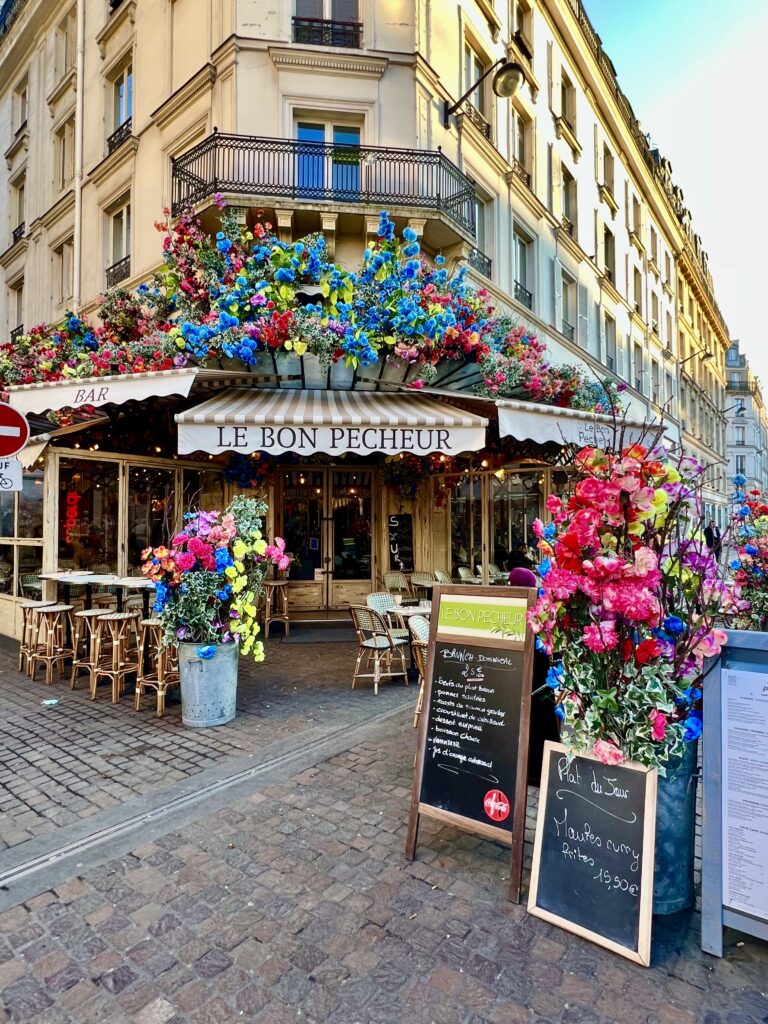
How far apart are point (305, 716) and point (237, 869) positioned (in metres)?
2.48

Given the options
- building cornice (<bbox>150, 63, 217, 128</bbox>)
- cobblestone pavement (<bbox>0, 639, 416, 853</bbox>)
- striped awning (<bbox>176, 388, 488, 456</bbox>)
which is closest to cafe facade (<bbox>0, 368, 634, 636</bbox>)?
striped awning (<bbox>176, 388, 488, 456</bbox>)

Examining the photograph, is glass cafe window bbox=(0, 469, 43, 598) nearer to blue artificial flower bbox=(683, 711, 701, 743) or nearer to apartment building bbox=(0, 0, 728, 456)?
apartment building bbox=(0, 0, 728, 456)

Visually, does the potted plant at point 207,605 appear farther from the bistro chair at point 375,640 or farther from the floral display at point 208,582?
the bistro chair at point 375,640

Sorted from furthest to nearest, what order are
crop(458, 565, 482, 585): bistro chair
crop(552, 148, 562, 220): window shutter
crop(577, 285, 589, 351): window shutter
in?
crop(577, 285, 589, 351): window shutter → crop(552, 148, 562, 220): window shutter → crop(458, 565, 482, 585): bistro chair

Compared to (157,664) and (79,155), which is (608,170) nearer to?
(79,155)

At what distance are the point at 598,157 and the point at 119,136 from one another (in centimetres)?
1404

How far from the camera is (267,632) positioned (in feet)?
31.4

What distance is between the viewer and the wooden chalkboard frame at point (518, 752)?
2.83 meters

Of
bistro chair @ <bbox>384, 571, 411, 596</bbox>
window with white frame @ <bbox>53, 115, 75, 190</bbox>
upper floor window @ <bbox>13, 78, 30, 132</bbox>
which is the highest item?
upper floor window @ <bbox>13, 78, 30, 132</bbox>

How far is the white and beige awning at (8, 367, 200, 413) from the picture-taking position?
6723mm

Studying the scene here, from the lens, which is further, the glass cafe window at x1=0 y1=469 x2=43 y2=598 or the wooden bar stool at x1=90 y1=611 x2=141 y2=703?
the glass cafe window at x1=0 y1=469 x2=43 y2=598

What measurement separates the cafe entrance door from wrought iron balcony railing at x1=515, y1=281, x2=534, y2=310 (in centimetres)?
578

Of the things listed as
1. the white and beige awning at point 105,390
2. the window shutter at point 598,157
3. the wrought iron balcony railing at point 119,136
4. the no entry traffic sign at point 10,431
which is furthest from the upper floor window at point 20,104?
the no entry traffic sign at point 10,431

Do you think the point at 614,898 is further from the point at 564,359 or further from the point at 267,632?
Answer: the point at 564,359
